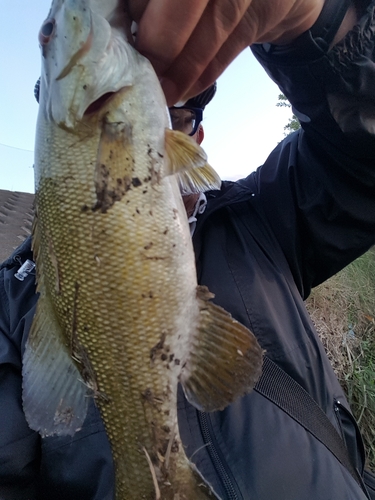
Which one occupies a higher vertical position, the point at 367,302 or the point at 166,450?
the point at 166,450

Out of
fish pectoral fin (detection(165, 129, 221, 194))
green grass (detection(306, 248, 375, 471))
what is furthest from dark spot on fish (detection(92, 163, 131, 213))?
green grass (detection(306, 248, 375, 471))

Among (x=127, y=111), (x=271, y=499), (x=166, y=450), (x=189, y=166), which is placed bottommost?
(x=271, y=499)

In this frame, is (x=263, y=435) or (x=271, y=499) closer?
(x=271, y=499)

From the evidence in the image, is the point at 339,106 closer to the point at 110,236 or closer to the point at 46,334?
the point at 110,236

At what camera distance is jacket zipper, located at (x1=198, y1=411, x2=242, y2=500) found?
123cm

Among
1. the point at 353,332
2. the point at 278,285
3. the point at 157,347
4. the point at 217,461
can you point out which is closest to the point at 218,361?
the point at 157,347

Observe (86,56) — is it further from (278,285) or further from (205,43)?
(278,285)

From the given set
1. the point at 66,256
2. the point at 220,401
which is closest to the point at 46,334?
the point at 66,256

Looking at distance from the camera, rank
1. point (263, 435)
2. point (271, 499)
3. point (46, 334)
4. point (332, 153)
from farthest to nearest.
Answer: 1. point (332, 153)
2. point (263, 435)
3. point (271, 499)
4. point (46, 334)

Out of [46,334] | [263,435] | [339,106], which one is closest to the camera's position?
[46,334]

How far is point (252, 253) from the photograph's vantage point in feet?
5.86

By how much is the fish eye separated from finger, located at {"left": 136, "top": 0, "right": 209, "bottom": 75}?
1.03 feet

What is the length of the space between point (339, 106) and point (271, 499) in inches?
60.8

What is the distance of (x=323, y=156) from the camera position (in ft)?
5.86
